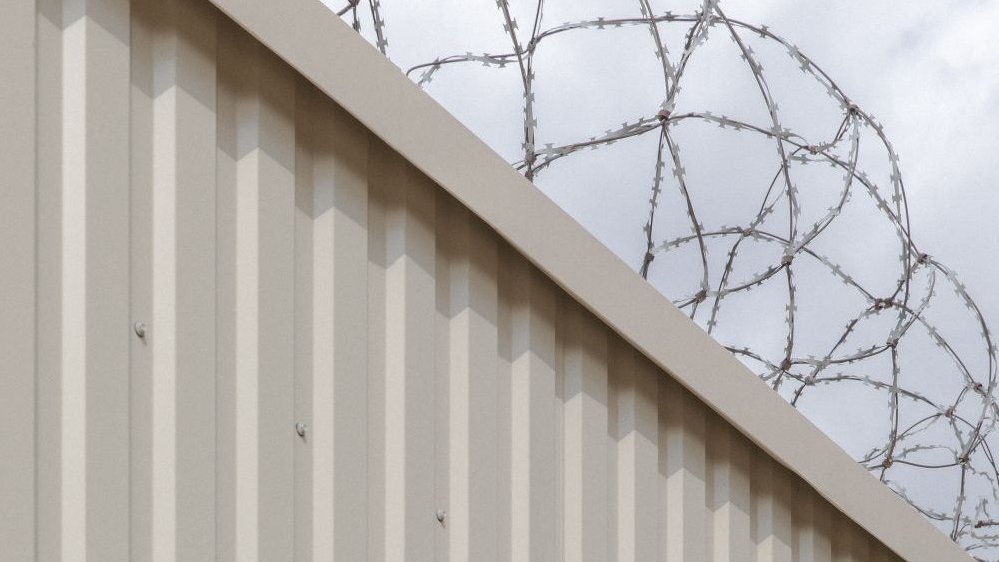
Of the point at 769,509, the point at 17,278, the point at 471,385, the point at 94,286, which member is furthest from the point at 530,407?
the point at 17,278

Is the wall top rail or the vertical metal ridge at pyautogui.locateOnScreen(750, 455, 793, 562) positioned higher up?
the wall top rail

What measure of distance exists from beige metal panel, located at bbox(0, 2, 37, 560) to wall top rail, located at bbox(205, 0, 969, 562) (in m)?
0.34

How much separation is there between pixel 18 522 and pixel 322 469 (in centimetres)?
54

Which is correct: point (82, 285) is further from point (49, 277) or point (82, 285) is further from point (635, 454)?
point (635, 454)

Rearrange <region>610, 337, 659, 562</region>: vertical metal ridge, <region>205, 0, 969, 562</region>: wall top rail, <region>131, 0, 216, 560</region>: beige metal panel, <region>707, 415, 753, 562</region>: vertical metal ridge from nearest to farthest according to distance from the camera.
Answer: <region>131, 0, 216, 560</region>: beige metal panel → <region>205, 0, 969, 562</region>: wall top rail → <region>610, 337, 659, 562</region>: vertical metal ridge → <region>707, 415, 753, 562</region>: vertical metal ridge

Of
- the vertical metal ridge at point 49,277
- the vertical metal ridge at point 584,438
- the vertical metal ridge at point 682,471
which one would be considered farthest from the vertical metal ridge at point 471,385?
the vertical metal ridge at point 49,277

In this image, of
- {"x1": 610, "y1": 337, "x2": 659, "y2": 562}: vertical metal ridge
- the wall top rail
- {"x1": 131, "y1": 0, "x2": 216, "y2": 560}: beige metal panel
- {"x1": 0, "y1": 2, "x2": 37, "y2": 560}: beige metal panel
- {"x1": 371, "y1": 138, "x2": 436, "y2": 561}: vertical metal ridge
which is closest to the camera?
{"x1": 0, "y1": 2, "x2": 37, "y2": 560}: beige metal panel

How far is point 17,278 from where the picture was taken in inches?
79.4

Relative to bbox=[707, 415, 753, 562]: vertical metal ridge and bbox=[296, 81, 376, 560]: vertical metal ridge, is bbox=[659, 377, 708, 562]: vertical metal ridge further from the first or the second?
bbox=[296, 81, 376, 560]: vertical metal ridge

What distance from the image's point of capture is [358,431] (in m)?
2.41

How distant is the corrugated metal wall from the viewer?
208 centimetres

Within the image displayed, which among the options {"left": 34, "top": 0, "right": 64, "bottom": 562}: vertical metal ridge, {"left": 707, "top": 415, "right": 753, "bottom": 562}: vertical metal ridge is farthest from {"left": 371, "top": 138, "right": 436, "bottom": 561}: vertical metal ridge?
{"left": 707, "top": 415, "right": 753, "bottom": 562}: vertical metal ridge

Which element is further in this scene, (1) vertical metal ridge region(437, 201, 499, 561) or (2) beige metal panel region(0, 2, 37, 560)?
(1) vertical metal ridge region(437, 201, 499, 561)

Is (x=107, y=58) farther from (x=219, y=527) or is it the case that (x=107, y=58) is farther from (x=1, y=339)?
(x=219, y=527)
